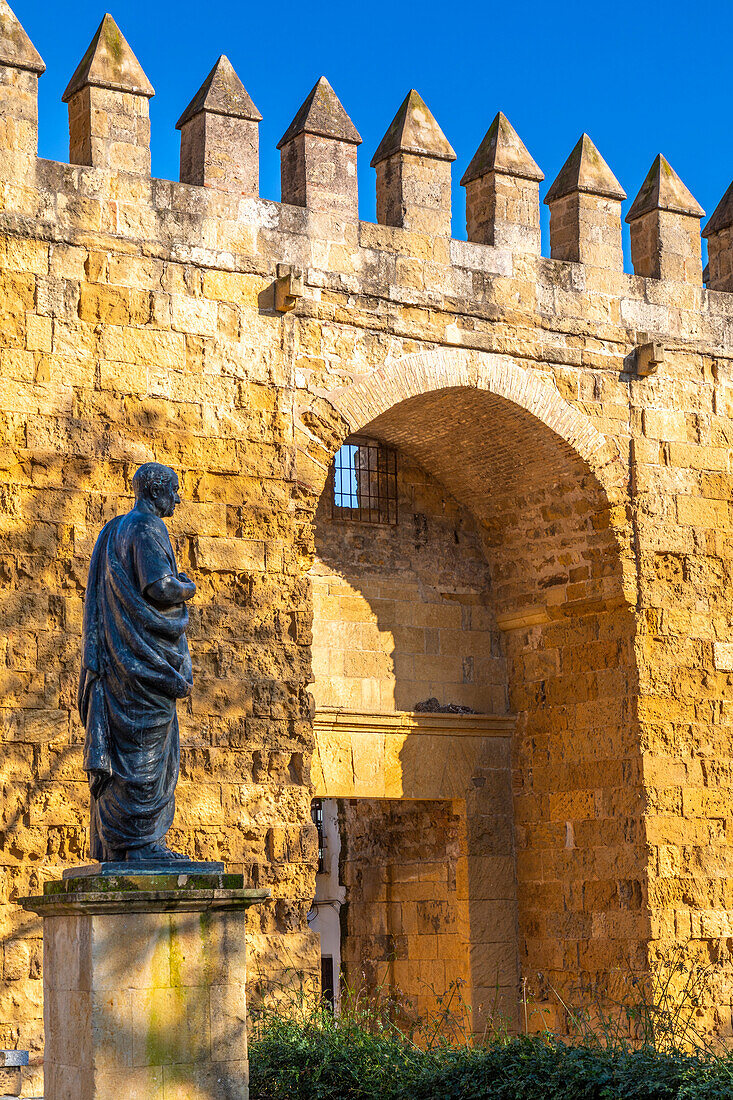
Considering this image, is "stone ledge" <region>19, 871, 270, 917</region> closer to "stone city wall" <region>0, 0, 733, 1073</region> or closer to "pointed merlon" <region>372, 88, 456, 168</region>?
"stone city wall" <region>0, 0, 733, 1073</region>

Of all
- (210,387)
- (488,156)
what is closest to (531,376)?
(488,156)

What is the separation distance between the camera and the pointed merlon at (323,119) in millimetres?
10148

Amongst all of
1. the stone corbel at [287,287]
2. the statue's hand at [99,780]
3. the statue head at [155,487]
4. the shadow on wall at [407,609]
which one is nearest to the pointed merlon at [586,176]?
the shadow on wall at [407,609]

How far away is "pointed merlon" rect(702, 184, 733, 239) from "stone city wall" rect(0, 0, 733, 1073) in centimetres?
4

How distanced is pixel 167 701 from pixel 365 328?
15.1ft

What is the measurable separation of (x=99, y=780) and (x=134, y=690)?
0.36 metres

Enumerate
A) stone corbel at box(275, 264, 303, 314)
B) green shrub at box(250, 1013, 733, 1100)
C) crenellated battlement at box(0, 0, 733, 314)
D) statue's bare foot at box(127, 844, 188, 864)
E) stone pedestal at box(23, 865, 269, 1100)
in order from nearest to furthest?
1. stone pedestal at box(23, 865, 269, 1100)
2. statue's bare foot at box(127, 844, 188, 864)
3. green shrub at box(250, 1013, 733, 1100)
4. crenellated battlement at box(0, 0, 733, 314)
5. stone corbel at box(275, 264, 303, 314)

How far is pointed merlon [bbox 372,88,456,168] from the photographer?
34.4ft

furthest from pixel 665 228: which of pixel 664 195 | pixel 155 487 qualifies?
pixel 155 487

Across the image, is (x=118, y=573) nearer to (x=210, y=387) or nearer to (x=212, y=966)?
(x=212, y=966)

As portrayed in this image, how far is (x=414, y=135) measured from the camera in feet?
34.6

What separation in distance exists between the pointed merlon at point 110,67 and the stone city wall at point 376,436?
0.02 meters

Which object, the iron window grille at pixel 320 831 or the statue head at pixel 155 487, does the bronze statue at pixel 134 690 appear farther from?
the iron window grille at pixel 320 831

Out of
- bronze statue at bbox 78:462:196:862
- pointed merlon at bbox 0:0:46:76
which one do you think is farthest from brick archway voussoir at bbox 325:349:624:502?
bronze statue at bbox 78:462:196:862
